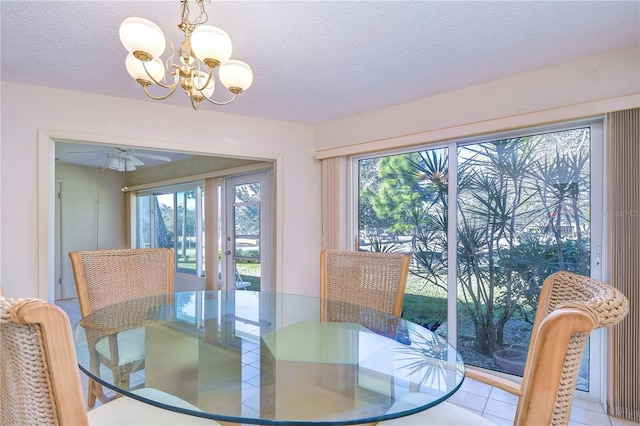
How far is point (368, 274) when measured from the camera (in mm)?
2238

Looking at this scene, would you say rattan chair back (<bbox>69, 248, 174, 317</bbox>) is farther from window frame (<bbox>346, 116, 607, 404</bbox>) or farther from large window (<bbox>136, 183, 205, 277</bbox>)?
large window (<bbox>136, 183, 205, 277</bbox>)

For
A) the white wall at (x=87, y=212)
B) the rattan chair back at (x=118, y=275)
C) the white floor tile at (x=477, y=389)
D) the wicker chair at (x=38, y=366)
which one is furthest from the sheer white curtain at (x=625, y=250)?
the white wall at (x=87, y=212)

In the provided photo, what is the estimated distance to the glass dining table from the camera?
43.7 inches

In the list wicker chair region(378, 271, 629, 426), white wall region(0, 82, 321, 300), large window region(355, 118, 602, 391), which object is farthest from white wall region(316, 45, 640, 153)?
wicker chair region(378, 271, 629, 426)

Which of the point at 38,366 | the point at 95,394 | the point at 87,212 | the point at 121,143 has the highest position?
the point at 121,143

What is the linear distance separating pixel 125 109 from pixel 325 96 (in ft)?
5.56

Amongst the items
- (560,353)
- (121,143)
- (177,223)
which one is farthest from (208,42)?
(177,223)

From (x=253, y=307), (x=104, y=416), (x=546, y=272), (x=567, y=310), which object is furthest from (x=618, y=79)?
(x=104, y=416)

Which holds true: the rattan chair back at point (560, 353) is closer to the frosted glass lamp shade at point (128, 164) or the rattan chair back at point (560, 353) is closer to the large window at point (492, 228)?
the large window at point (492, 228)

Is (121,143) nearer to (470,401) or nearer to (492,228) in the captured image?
(492,228)

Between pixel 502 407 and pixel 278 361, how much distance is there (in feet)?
5.76

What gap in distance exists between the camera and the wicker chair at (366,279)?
83.3 inches

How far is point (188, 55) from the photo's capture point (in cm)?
158

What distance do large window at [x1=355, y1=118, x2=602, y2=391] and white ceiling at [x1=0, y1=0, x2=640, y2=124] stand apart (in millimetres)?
607
